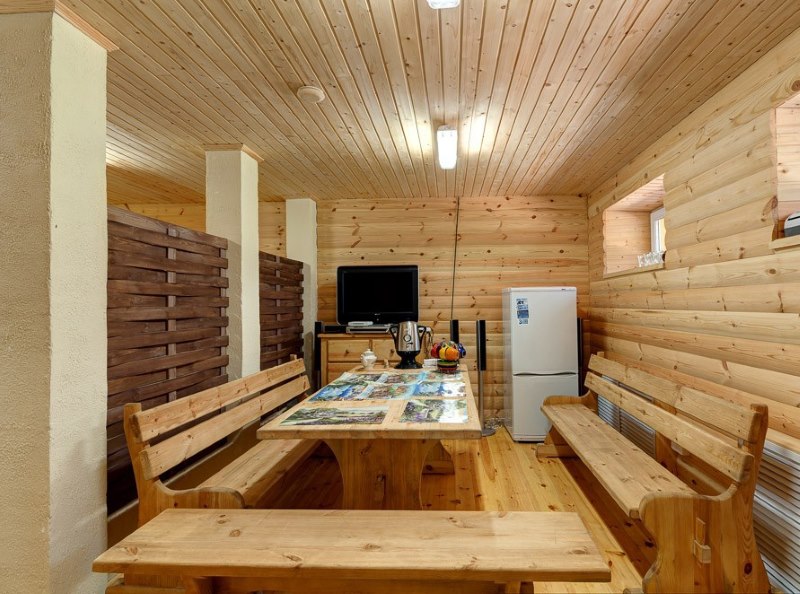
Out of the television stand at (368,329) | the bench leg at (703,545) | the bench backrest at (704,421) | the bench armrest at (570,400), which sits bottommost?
the bench leg at (703,545)

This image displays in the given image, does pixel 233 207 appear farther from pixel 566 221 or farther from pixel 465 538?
pixel 566 221

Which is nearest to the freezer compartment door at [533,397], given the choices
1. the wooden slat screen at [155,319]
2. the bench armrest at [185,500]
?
the wooden slat screen at [155,319]

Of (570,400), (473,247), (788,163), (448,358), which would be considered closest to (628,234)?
(473,247)

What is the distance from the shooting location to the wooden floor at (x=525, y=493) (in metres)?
2.17

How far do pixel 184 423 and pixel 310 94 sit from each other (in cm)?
185

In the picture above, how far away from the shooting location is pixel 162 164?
361 centimetres

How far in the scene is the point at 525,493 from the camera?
2871 mm

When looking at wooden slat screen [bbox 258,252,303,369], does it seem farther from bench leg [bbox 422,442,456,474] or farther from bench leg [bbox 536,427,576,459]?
bench leg [bbox 536,427,576,459]

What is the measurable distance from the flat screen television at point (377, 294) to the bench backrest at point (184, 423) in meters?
1.88

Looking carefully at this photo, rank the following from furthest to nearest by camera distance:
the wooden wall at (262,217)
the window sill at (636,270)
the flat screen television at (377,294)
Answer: the wooden wall at (262,217) → the flat screen television at (377,294) → the window sill at (636,270)

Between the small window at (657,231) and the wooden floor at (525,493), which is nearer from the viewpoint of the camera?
the wooden floor at (525,493)

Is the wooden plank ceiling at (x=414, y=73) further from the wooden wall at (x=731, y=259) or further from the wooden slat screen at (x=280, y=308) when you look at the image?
the wooden slat screen at (x=280, y=308)

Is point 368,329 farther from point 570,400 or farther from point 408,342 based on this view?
point 570,400

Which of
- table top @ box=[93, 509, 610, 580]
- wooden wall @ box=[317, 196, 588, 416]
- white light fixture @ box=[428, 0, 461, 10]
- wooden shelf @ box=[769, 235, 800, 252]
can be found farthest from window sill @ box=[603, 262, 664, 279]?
white light fixture @ box=[428, 0, 461, 10]
